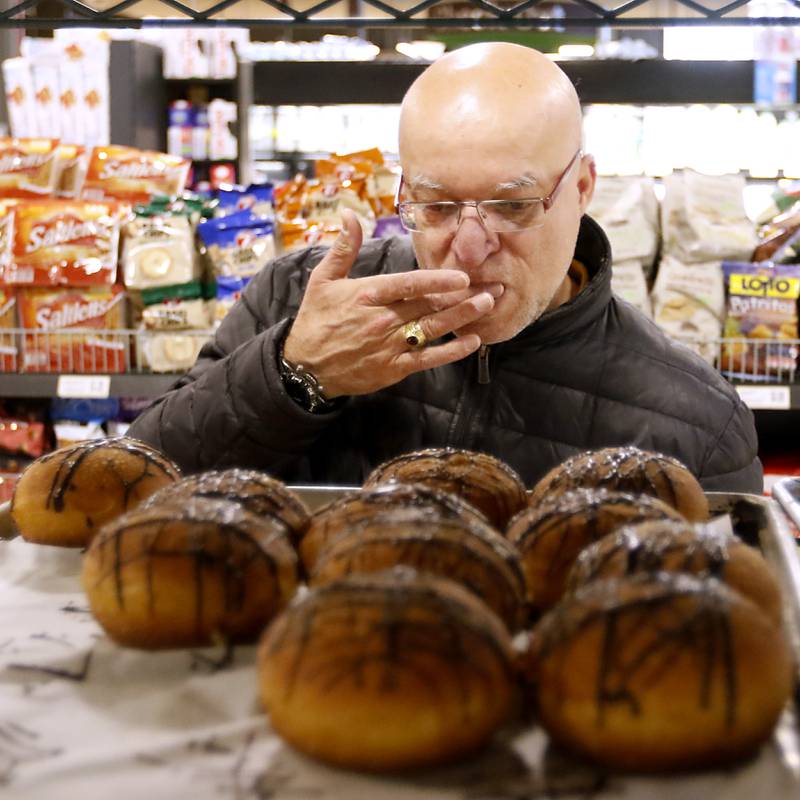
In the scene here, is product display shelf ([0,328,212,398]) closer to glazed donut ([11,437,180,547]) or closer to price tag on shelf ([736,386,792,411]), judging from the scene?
price tag on shelf ([736,386,792,411])

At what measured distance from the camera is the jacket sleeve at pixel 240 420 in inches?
55.1

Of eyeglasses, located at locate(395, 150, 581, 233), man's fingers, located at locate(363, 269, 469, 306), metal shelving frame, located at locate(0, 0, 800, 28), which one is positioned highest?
metal shelving frame, located at locate(0, 0, 800, 28)

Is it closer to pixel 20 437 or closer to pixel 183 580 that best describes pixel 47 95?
pixel 20 437

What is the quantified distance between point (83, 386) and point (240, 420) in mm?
1203

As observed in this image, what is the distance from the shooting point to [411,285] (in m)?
1.26

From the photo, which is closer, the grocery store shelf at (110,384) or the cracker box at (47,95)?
the grocery store shelf at (110,384)

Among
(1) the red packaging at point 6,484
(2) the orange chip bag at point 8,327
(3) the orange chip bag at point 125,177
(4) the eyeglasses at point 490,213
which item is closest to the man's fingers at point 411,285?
(4) the eyeglasses at point 490,213

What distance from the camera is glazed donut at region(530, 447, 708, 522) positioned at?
0.98m

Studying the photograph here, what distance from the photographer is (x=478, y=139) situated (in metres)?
1.36

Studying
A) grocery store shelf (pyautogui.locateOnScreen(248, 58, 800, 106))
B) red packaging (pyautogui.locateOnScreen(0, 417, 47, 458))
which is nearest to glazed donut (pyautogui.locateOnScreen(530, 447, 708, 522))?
red packaging (pyautogui.locateOnScreen(0, 417, 47, 458))

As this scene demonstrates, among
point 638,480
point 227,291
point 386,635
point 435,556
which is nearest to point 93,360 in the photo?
point 227,291

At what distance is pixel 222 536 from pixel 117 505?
0.87 feet

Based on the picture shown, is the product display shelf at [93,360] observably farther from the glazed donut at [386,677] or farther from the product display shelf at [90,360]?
the glazed donut at [386,677]

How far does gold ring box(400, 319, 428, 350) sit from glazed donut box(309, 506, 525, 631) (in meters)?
0.58
